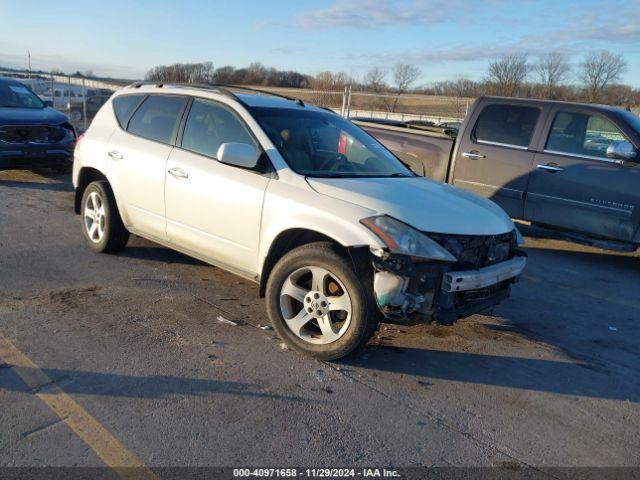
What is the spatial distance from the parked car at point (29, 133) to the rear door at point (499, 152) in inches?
281

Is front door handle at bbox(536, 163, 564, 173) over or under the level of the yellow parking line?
over

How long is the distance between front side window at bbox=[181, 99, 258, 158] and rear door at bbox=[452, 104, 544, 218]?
4.34 metres

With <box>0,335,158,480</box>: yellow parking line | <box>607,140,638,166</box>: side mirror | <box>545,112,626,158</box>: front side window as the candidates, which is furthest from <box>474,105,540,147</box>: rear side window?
<box>0,335,158,480</box>: yellow parking line

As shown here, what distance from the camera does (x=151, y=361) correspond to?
3.78m

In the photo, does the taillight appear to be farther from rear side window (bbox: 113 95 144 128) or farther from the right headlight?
rear side window (bbox: 113 95 144 128)

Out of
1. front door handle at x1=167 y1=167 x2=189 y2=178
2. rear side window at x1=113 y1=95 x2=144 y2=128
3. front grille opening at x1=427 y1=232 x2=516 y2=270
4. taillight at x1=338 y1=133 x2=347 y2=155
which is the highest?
rear side window at x1=113 y1=95 x2=144 y2=128

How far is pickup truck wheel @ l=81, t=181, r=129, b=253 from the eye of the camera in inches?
228

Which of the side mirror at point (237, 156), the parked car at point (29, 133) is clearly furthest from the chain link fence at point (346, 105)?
the side mirror at point (237, 156)

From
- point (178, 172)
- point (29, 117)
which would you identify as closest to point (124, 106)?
Result: point (178, 172)

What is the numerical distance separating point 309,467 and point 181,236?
2.78m

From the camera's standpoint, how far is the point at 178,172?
197 inches

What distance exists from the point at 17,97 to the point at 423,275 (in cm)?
1035

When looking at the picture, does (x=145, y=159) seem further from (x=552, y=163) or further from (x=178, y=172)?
(x=552, y=163)

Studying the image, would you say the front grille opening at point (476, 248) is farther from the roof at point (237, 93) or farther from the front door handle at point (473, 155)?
the front door handle at point (473, 155)
